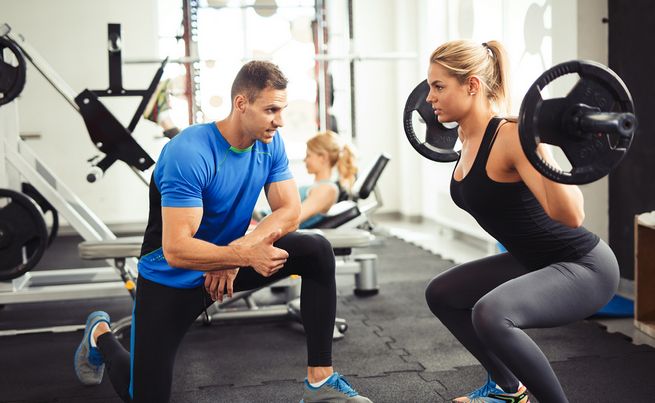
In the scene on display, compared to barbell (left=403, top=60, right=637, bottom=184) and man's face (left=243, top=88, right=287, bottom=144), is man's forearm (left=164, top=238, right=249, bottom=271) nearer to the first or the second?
man's face (left=243, top=88, right=287, bottom=144)

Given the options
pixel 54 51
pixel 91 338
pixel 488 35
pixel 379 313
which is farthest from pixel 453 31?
pixel 91 338

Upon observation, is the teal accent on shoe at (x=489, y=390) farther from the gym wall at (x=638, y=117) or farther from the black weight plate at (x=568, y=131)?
the gym wall at (x=638, y=117)

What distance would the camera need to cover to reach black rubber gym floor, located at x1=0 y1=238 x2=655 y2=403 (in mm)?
2424

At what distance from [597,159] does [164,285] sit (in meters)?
1.14

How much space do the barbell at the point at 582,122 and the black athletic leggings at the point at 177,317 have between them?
0.80m

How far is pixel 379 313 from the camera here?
3551mm

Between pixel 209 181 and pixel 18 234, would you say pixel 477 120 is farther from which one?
pixel 18 234

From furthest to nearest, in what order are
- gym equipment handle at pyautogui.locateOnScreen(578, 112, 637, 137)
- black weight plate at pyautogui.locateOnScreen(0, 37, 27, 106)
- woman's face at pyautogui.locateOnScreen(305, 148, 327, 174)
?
woman's face at pyautogui.locateOnScreen(305, 148, 327, 174)
black weight plate at pyautogui.locateOnScreen(0, 37, 27, 106)
gym equipment handle at pyautogui.locateOnScreen(578, 112, 637, 137)

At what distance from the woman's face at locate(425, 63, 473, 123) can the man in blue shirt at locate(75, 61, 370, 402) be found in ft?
1.36

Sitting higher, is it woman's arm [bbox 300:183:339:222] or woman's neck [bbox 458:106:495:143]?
A: woman's neck [bbox 458:106:495:143]

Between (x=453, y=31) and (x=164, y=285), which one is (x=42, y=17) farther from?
(x=164, y=285)

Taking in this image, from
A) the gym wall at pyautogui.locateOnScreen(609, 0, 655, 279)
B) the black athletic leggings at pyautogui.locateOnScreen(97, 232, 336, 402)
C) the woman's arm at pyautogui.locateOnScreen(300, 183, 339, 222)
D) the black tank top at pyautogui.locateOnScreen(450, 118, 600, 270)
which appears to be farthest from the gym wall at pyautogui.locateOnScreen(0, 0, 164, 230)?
the black tank top at pyautogui.locateOnScreen(450, 118, 600, 270)

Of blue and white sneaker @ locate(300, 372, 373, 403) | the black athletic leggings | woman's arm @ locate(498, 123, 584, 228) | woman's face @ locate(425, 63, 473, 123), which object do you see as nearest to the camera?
woman's arm @ locate(498, 123, 584, 228)

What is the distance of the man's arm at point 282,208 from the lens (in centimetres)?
214
